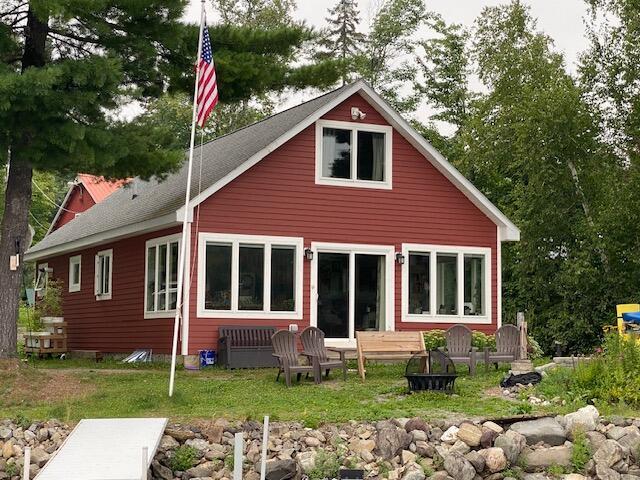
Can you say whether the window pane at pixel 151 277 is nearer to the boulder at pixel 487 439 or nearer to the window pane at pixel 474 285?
the window pane at pixel 474 285

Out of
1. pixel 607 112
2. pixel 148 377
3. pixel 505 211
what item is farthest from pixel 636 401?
pixel 505 211

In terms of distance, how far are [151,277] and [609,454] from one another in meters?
10.6

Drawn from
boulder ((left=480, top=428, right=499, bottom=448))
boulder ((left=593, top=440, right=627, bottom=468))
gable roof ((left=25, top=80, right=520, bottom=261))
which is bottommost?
boulder ((left=593, top=440, right=627, bottom=468))

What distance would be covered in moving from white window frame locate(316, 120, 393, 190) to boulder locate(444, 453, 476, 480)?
8756mm

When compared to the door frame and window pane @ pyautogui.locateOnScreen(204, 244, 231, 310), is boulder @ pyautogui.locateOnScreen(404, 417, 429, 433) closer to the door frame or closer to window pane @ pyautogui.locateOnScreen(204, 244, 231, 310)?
window pane @ pyautogui.locateOnScreen(204, 244, 231, 310)

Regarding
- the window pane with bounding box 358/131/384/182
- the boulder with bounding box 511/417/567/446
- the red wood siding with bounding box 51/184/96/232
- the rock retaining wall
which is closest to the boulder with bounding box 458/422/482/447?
the rock retaining wall

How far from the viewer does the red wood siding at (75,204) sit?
103 ft

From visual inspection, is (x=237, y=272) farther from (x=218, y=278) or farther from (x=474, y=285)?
(x=474, y=285)

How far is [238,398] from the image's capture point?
12.1 m

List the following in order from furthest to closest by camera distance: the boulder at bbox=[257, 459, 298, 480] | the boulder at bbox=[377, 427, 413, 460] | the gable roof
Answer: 1. the gable roof
2. the boulder at bbox=[377, 427, 413, 460]
3. the boulder at bbox=[257, 459, 298, 480]

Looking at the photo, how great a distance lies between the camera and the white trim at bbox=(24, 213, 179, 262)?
17062mm

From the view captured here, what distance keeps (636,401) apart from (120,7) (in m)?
8.77

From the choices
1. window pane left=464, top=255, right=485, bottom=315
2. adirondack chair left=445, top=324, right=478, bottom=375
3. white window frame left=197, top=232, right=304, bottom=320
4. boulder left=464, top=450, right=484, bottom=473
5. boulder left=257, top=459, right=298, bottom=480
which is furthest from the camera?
window pane left=464, top=255, right=485, bottom=315

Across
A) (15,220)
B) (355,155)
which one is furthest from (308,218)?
(15,220)
